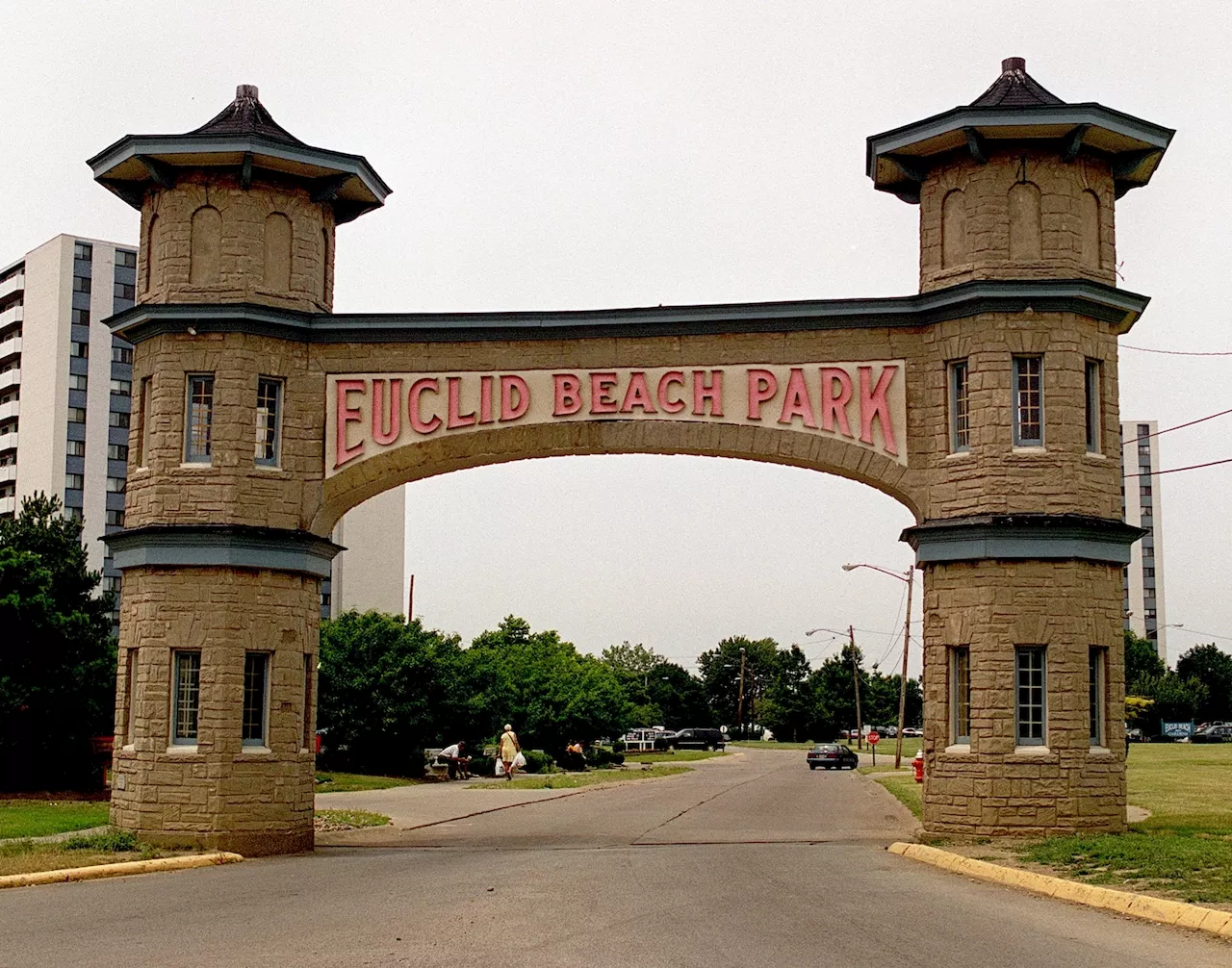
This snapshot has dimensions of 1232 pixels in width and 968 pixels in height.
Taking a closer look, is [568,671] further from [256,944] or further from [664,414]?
[256,944]

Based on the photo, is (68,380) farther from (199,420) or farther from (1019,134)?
(1019,134)

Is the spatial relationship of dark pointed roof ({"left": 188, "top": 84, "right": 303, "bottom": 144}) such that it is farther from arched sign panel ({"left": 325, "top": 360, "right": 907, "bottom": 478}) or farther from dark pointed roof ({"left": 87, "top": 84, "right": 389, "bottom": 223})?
arched sign panel ({"left": 325, "top": 360, "right": 907, "bottom": 478})

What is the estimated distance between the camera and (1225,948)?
1068cm

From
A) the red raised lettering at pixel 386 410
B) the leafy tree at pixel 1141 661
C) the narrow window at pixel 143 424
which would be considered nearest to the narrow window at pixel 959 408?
the red raised lettering at pixel 386 410

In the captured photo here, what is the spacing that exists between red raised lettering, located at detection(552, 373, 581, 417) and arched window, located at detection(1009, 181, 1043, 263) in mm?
6432

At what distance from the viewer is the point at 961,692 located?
65.3 feet

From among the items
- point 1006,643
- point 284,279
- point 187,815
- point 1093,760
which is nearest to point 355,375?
point 284,279

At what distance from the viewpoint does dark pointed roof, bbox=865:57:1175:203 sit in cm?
1952

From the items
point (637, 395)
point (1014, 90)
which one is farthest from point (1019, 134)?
point (637, 395)

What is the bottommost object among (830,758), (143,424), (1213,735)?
(1213,735)

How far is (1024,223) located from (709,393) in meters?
4.99

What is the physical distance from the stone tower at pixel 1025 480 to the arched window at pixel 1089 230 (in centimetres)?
3

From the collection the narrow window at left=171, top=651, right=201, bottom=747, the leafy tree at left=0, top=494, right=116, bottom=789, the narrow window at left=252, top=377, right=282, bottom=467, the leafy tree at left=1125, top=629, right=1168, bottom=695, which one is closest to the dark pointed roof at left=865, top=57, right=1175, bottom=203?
the narrow window at left=252, top=377, right=282, bottom=467

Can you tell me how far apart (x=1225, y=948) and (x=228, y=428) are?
15.0 metres
